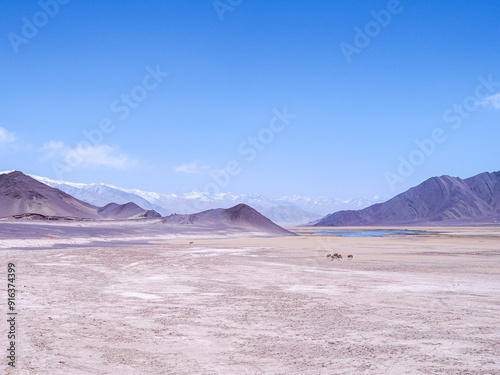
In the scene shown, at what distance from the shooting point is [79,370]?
6293mm

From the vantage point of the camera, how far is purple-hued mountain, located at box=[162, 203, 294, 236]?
87.8m

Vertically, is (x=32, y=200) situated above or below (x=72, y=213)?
above

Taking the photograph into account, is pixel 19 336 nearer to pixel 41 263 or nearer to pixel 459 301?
pixel 459 301

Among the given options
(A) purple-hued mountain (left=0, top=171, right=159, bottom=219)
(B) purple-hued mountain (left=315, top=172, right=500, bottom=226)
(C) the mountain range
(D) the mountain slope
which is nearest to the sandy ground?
(C) the mountain range

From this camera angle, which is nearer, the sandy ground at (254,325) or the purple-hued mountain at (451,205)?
the sandy ground at (254,325)

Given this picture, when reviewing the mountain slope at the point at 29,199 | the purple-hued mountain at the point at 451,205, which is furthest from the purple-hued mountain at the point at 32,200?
the purple-hued mountain at the point at 451,205

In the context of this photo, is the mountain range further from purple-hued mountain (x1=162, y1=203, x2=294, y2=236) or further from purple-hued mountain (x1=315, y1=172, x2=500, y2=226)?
purple-hued mountain (x1=315, y1=172, x2=500, y2=226)

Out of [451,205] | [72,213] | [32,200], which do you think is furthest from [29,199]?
[451,205]

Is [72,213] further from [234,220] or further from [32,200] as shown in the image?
[234,220]

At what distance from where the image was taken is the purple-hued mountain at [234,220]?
288 ft

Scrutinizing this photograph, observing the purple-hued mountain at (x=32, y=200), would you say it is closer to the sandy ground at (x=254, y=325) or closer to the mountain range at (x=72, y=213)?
the mountain range at (x=72, y=213)

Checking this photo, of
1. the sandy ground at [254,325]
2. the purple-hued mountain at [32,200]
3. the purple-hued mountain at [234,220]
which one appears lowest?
the sandy ground at [254,325]

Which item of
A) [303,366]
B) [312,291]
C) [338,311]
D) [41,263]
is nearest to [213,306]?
[338,311]

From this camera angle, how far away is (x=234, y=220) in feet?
303
